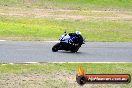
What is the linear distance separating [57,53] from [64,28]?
13180mm

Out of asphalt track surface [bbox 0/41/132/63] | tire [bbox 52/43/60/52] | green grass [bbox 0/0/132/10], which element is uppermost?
tire [bbox 52/43/60/52]

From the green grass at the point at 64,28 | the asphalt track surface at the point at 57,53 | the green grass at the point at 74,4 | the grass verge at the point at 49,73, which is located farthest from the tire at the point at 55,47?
the green grass at the point at 74,4

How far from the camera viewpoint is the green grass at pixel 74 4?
174ft

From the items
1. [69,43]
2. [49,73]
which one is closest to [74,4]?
[69,43]

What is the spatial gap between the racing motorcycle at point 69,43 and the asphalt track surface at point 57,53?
8.4 inches

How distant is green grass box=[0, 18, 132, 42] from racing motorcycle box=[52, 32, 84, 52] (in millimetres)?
5410

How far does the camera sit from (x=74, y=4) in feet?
190

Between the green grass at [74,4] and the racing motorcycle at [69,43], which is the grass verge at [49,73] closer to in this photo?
the racing motorcycle at [69,43]

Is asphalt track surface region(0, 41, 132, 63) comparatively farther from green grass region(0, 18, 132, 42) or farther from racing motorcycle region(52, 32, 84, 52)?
green grass region(0, 18, 132, 42)

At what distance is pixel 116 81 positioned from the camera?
926cm

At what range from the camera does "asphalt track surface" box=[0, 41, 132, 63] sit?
17594mm

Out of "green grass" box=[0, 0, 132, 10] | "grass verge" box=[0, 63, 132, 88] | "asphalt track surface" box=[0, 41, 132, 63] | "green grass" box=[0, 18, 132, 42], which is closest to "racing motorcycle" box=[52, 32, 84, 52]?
"asphalt track surface" box=[0, 41, 132, 63]

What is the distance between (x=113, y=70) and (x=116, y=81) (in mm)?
6342

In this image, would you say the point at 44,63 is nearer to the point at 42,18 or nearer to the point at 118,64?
the point at 118,64
